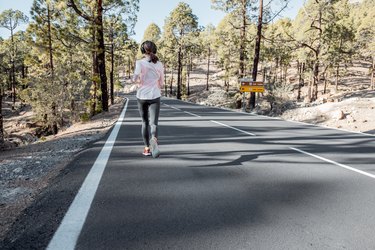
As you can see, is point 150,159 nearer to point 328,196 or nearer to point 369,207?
point 328,196

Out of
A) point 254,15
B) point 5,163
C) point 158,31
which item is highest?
point 158,31

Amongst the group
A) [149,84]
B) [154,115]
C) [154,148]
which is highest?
[149,84]

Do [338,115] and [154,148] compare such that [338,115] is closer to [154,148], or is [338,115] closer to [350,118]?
[350,118]

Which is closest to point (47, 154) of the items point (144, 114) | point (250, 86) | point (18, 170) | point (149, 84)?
point (18, 170)

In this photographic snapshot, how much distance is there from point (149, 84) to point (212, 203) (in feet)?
9.29

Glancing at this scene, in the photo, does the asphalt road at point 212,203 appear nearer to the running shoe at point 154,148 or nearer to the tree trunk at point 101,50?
the running shoe at point 154,148

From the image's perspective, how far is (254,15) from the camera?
21438 millimetres

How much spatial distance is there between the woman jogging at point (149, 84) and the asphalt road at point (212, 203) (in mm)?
608

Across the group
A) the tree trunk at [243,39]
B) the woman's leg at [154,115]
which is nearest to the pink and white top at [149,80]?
the woman's leg at [154,115]

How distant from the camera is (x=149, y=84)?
543cm

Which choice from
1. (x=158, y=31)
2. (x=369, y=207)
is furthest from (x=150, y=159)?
(x=158, y=31)

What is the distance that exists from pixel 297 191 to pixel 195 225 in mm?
1755

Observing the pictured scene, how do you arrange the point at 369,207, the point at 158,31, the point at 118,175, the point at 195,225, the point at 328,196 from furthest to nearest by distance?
the point at 158,31
the point at 118,175
the point at 328,196
the point at 369,207
the point at 195,225

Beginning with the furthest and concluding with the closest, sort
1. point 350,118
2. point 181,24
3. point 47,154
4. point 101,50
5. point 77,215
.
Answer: point 181,24 → point 101,50 → point 350,118 → point 47,154 → point 77,215
